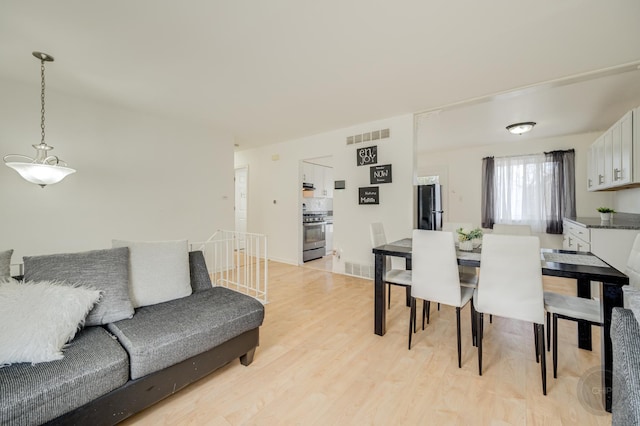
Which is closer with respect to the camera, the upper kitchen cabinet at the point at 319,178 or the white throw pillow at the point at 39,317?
the white throw pillow at the point at 39,317

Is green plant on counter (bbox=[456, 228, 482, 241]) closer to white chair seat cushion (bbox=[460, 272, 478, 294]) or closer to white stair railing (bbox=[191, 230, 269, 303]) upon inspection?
white chair seat cushion (bbox=[460, 272, 478, 294])

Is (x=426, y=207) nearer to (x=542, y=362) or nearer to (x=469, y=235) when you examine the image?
(x=469, y=235)

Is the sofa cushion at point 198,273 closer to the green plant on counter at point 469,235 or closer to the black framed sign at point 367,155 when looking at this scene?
the green plant on counter at point 469,235

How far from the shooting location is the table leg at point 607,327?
154 centimetres

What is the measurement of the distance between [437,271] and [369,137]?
2.72 m

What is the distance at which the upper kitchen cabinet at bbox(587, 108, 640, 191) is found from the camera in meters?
2.83

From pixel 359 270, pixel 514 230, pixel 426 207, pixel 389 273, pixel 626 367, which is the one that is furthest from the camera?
pixel 359 270

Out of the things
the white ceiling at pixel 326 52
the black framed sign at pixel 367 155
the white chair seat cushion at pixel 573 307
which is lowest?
the white chair seat cushion at pixel 573 307

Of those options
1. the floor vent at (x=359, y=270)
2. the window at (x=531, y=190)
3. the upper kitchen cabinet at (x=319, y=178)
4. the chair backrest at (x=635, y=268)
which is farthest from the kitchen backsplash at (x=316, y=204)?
the chair backrest at (x=635, y=268)

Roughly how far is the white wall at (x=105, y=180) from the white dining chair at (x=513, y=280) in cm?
407

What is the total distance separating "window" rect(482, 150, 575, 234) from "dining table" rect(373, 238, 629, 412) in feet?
11.7

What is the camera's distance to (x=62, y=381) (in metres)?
1.14

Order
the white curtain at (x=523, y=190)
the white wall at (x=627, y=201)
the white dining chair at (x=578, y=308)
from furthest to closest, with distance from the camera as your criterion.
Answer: the white curtain at (x=523, y=190), the white wall at (x=627, y=201), the white dining chair at (x=578, y=308)

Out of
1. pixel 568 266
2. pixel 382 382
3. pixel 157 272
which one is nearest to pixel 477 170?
pixel 568 266
